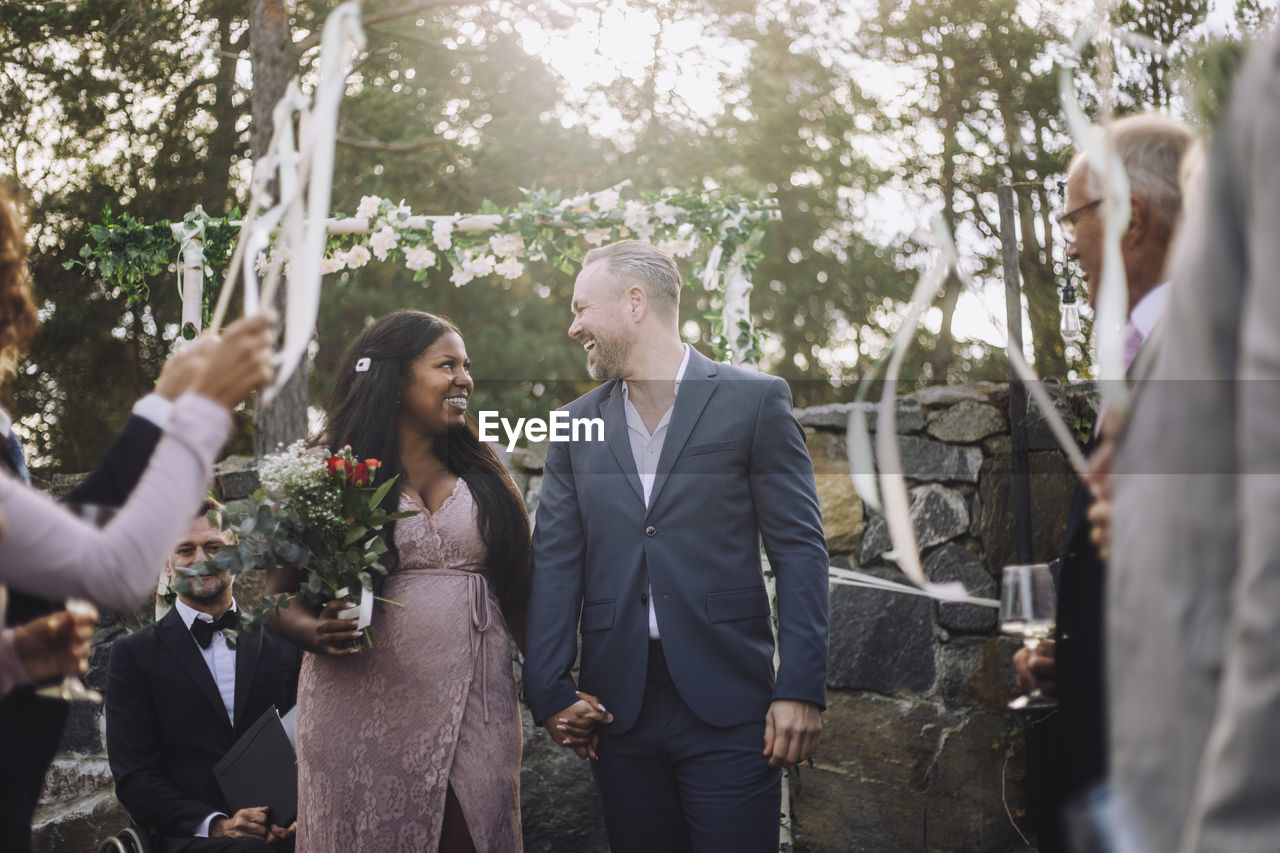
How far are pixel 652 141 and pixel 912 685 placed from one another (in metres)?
6.85

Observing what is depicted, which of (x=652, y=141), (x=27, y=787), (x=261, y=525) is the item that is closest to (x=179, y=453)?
(x=27, y=787)

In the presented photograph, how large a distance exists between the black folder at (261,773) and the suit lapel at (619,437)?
127 centimetres

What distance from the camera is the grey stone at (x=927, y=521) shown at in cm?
462

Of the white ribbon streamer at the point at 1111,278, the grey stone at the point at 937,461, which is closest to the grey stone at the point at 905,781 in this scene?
the grey stone at the point at 937,461

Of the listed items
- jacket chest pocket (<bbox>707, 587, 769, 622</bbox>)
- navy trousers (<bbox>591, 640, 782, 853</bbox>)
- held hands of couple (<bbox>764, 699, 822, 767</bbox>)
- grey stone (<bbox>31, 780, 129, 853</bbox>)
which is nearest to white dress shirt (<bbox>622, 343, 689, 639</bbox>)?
jacket chest pocket (<bbox>707, 587, 769, 622</bbox>)

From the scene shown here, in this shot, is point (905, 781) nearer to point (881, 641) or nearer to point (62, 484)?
point (881, 641)

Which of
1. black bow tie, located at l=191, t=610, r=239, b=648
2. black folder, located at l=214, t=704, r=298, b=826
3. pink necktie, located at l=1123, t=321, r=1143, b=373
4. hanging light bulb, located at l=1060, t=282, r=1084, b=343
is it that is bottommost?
black folder, located at l=214, t=704, r=298, b=826

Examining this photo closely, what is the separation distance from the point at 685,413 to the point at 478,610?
2.48 feet

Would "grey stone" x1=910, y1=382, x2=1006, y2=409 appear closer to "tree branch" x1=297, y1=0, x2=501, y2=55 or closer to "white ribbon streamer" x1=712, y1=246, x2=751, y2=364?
"white ribbon streamer" x1=712, y1=246, x2=751, y2=364

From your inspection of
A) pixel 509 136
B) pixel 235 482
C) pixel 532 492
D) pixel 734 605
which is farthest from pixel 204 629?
pixel 509 136

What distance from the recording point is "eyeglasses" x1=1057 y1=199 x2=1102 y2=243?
1791 millimetres

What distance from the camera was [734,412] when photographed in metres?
2.77

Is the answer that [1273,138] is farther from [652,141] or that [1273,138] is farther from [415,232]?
[652,141]

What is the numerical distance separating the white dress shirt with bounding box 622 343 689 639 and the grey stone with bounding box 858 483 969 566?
2.10 metres
